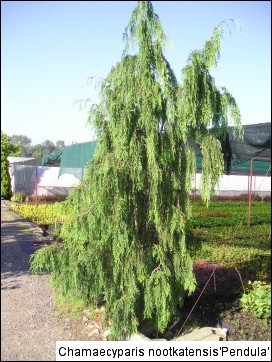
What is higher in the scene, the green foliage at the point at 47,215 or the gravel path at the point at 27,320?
the green foliage at the point at 47,215

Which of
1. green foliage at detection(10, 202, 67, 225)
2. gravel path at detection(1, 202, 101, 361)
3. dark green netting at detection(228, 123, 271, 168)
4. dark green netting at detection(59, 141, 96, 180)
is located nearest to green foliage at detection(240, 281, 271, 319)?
dark green netting at detection(228, 123, 271, 168)

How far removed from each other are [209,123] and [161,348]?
1475 mm

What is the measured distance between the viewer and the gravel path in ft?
4.87

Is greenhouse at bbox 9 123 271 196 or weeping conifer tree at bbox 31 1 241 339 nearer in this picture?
weeping conifer tree at bbox 31 1 241 339

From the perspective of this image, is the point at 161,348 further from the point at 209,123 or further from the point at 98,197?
the point at 209,123

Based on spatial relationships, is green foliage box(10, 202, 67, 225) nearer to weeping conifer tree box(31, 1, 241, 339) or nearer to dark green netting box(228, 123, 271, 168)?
weeping conifer tree box(31, 1, 241, 339)

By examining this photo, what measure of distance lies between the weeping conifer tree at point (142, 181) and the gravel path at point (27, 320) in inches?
9.0

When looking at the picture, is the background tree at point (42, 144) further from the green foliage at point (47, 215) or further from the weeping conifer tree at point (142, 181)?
the weeping conifer tree at point (142, 181)

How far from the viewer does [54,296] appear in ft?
7.36

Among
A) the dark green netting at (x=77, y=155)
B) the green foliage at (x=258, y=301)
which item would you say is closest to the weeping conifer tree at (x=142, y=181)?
the green foliage at (x=258, y=301)

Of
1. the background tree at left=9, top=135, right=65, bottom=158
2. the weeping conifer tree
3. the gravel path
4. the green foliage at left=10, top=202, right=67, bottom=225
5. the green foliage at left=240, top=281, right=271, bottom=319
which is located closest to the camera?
the gravel path

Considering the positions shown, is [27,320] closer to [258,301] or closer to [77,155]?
[258,301]

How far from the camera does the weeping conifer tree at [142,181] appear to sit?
1.88 meters

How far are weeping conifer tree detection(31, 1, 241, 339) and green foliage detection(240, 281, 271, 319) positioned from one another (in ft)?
2.68
